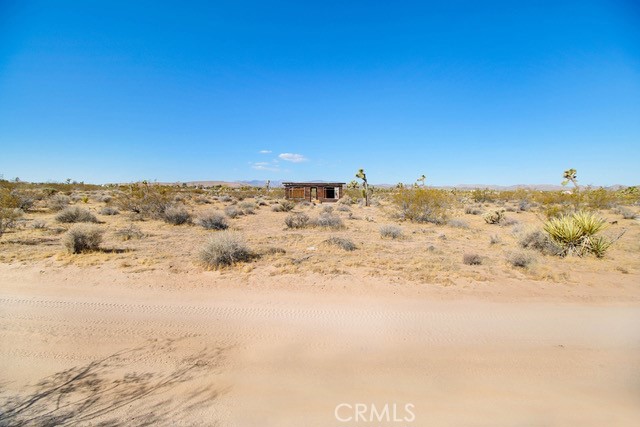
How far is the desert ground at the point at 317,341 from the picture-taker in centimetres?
361

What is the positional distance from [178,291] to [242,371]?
352 cm

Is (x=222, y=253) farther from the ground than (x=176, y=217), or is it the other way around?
(x=176, y=217)

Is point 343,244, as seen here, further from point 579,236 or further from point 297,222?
point 579,236

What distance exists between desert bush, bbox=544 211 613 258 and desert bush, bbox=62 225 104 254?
1551cm

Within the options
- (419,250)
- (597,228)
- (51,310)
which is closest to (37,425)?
(51,310)

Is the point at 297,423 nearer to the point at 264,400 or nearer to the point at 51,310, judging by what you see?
the point at 264,400

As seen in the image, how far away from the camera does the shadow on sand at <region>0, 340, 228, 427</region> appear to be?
3.45 m

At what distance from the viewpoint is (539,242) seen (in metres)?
11.1

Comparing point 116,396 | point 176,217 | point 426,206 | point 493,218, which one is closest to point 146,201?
point 176,217

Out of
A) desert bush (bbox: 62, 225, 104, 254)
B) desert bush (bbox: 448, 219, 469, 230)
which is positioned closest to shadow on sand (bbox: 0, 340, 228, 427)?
desert bush (bbox: 62, 225, 104, 254)

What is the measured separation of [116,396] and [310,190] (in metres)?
37.7

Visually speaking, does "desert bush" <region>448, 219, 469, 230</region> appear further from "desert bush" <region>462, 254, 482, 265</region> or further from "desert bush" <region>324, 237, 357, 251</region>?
"desert bush" <region>324, 237, 357, 251</region>

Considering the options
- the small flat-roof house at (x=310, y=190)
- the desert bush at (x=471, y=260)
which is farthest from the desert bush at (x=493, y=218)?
the small flat-roof house at (x=310, y=190)

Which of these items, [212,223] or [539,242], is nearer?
[539,242]
